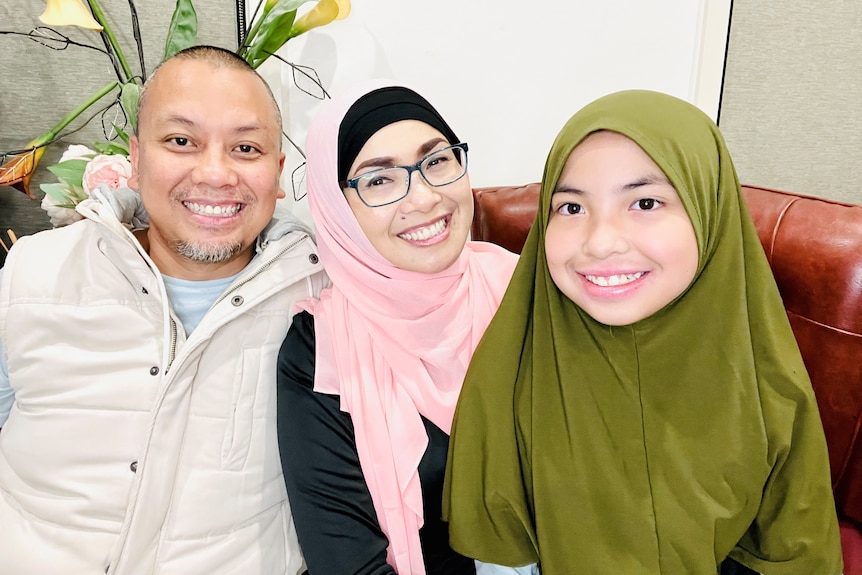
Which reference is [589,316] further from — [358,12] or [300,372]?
[358,12]

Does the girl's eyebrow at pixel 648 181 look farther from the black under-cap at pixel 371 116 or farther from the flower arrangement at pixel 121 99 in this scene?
the flower arrangement at pixel 121 99

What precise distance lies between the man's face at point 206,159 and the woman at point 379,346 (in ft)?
0.42

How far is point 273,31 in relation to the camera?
1.57m

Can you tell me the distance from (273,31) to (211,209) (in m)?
0.67

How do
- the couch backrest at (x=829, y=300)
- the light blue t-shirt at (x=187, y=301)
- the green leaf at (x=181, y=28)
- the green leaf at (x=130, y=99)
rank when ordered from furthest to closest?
the green leaf at (x=181, y=28), the green leaf at (x=130, y=99), the light blue t-shirt at (x=187, y=301), the couch backrest at (x=829, y=300)

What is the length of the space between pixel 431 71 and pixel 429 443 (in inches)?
58.5

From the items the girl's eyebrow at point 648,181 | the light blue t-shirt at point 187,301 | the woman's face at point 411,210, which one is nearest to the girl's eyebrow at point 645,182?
the girl's eyebrow at point 648,181

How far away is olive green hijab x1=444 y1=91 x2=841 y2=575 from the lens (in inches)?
35.2

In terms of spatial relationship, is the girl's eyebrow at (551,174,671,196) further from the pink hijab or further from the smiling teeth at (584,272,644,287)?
the pink hijab

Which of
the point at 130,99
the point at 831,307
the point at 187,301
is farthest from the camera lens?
the point at 130,99

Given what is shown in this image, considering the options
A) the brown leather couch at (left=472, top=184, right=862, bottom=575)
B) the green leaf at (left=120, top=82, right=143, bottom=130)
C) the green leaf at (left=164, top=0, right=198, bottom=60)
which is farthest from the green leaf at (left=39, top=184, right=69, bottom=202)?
the brown leather couch at (left=472, top=184, right=862, bottom=575)

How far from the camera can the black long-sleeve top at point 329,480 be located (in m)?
1.02

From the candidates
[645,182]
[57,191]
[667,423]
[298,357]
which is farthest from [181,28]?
[667,423]

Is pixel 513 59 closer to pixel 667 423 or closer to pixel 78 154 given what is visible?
pixel 78 154
